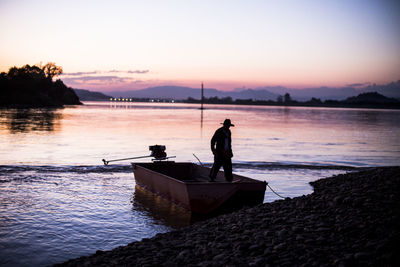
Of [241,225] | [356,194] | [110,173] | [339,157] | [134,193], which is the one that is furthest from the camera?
[339,157]

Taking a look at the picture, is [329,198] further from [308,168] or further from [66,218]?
[308,168]

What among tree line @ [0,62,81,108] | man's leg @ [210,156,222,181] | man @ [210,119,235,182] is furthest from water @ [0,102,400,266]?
tree line @ [0,62,81,108]

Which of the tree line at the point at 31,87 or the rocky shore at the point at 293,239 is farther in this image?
the tree line at the point at 31,87

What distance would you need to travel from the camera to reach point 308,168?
20.9 meters

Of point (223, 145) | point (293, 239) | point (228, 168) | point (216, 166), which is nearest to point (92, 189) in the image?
point (216, 166)

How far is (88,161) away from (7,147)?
8691 mm

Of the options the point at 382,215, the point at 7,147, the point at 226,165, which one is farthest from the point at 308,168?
the point at 7,147

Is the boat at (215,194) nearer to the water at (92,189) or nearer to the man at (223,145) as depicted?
the water at (92,189)

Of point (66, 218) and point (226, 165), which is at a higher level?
point (226, 165)

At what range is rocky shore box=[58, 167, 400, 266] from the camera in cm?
602

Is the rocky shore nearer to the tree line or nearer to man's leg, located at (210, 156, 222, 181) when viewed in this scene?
man's leg, located at (210, 156, 222, 181)

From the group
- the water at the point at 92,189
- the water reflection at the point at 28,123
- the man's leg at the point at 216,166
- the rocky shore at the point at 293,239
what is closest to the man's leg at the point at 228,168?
the man's leg at the point at 216,166

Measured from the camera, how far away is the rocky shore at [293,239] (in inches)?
237

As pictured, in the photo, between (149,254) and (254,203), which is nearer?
(149,254)
